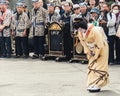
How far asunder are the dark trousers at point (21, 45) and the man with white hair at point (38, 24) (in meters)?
0.43

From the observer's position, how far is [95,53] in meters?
9.62

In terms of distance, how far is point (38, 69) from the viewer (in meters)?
13.4

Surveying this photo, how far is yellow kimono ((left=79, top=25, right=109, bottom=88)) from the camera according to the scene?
377 inches

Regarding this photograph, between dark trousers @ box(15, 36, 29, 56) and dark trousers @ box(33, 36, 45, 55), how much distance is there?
0.44m

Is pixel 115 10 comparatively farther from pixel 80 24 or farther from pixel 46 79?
pixel 80 24

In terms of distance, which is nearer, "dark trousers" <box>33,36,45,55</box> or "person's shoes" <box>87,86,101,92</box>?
"person's shoes" <box>87,86,101,92</box>

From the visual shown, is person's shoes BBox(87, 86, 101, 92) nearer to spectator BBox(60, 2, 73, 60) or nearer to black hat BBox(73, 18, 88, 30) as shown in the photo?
black hat BBox(73, 18, 88, 30)

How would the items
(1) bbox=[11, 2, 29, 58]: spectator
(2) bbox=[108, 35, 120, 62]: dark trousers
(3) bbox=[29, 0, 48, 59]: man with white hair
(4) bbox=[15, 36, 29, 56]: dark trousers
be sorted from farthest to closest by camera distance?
1. (4) bbox=[15, 36, 29, 56]: dark trousers
2. (1) bbox=[11, 2, 29, 58]: spectator
3. (3) bbox=[29, 0, 48, 59]: man with white hair
4. (2) bbox=[108, 35, 120, 62]: dark trousers

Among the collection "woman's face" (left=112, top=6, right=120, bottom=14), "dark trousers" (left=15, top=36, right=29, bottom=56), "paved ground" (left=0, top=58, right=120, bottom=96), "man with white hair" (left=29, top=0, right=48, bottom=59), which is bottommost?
"paved ground" (left=0, top=58, right=120, bottom=96)

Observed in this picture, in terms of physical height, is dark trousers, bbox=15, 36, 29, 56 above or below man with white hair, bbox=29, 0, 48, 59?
below

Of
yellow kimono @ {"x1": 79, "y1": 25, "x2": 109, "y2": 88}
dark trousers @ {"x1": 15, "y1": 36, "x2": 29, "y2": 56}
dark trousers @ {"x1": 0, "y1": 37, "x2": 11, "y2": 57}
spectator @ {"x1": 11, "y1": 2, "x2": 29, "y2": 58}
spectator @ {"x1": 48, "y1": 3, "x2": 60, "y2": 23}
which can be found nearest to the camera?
yellow kimono @ {"x1": 79, "y1": 25, "x2": 109, "y2": 88}

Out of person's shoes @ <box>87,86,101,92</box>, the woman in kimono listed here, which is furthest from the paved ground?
the woman in kimono

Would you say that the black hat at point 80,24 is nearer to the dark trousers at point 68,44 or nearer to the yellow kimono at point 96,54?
the yellow kimono at point 96,54

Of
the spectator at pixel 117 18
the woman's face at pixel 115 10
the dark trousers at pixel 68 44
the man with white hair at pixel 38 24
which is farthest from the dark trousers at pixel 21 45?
the woman's face at pixel 115 10
